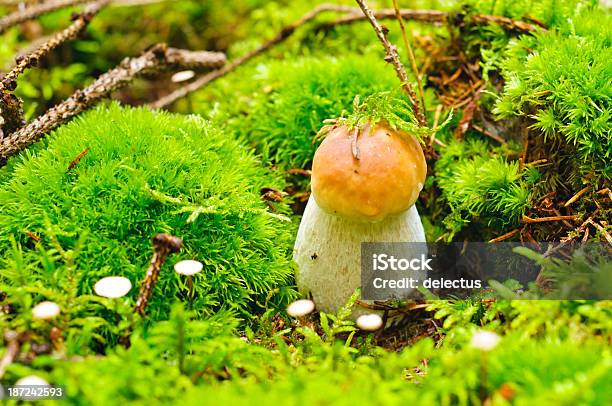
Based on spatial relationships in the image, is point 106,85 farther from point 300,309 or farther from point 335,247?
point 300,309

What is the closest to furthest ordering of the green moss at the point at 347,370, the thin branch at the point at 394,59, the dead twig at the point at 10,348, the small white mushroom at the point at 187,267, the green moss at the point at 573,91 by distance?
the green moss at the point at 347,370
the dead twig at the point at 10,348
the small white mushroom at the point at 187,267
the green moss at the point at 573,91
the thin branch at the point at 394,59

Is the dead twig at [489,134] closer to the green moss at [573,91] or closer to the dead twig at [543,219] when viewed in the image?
the green moss at [573,91]

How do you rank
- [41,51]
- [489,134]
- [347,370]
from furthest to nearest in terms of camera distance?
[489,134] → [41,51] → [347,370]

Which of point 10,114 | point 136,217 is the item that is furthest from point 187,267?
point 10,114

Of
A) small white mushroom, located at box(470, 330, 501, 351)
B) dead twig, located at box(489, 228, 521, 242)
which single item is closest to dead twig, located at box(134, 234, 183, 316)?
small white mushroom, located at box(470, 330, 501, 351)

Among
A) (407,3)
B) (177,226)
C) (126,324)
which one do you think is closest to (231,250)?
(177,226)

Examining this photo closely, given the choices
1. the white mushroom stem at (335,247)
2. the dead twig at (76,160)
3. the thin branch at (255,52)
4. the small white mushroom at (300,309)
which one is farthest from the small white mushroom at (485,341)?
the thin branch at (255,52)

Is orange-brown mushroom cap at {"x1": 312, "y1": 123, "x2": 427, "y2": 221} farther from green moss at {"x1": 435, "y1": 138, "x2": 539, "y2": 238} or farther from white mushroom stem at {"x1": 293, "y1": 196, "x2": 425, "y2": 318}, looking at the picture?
green moss at {"x1": 435, "y1": 138, "x2": 539, "y2": 238}

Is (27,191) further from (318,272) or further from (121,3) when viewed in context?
(121,3)
